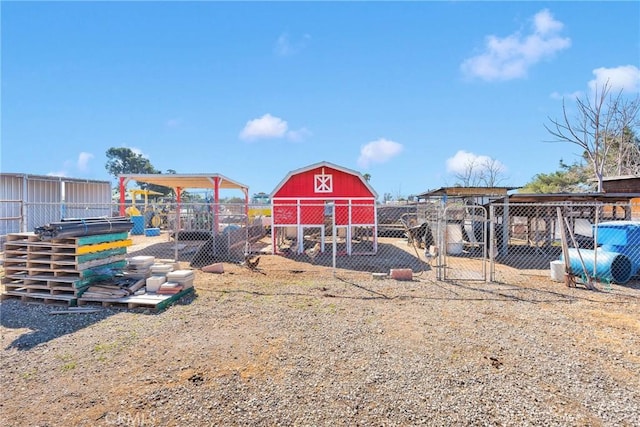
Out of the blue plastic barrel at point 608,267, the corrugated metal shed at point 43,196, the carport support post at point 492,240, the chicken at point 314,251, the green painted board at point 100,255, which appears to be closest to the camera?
the green painted board at point 100,255

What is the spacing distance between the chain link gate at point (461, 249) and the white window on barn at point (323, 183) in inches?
180

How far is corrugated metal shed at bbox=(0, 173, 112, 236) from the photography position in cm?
1501

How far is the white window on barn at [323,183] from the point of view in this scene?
13.6m

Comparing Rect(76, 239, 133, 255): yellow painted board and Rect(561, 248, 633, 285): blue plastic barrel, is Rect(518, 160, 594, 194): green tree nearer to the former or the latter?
Rect(561, 248, 633, 285): blue plastic barrel

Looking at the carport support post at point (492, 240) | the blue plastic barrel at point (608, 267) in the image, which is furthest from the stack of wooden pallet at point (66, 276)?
the blue plastic barrel at point (608, 267)

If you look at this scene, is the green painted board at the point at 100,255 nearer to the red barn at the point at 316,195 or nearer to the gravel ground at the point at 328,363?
the gravel ground at the point at 328,363

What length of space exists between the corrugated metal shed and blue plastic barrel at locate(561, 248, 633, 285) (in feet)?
50.7

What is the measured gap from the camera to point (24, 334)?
5.19 meters

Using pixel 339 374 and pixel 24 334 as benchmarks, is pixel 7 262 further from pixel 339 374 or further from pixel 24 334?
pixel 339 374

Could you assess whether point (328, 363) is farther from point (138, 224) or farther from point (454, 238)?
point (138, 224)

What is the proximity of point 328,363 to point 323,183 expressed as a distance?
9.93 metres

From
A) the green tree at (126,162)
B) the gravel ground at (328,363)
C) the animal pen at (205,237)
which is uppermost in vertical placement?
the green tree at (126,162)

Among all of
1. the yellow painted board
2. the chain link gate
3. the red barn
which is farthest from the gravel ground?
the red barn

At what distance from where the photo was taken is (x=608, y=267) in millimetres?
8438
